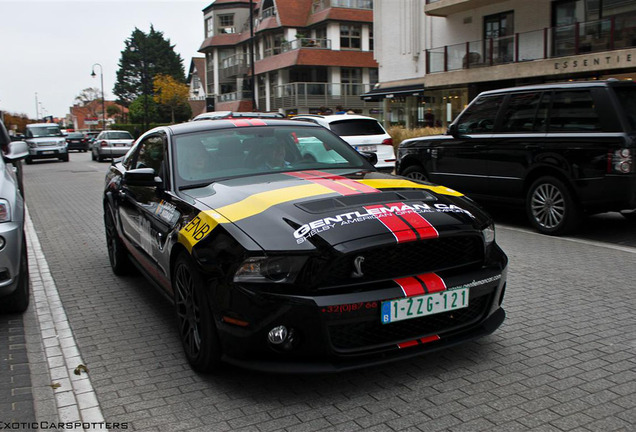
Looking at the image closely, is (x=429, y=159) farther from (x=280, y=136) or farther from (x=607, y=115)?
(x=280, y=136)

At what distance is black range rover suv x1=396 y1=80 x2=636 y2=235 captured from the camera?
7418 millimetres

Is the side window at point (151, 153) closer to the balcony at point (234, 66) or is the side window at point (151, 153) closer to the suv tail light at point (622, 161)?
the suv tail light at point (622, 161)

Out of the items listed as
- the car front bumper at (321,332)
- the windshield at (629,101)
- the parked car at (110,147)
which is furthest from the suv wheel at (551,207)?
the parked car at (110,147)

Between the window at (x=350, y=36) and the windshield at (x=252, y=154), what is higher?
the window at (x=350, y=36)

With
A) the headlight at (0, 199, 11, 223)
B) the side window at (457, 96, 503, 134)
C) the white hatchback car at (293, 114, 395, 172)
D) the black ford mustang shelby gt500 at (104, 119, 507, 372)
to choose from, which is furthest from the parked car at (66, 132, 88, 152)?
the black ford mustang shelby gt500 at (104, 119, 507, 372)

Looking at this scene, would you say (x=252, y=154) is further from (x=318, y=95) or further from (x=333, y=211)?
(x=318, y=95)

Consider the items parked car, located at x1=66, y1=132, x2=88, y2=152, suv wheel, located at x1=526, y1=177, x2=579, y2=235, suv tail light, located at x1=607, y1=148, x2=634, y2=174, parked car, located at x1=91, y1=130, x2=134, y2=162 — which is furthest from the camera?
parked car, located at x1=66, y1=132, x2=88, y2=152

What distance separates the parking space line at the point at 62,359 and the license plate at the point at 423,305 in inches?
64.4

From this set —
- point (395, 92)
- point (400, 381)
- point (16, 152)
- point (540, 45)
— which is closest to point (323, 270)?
point (400, 381)

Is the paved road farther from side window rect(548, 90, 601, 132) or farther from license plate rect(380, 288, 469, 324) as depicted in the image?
side window rect(548, 90, 601, 132)

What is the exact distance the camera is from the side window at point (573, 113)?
25.3 feet

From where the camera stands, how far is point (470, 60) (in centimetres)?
2584

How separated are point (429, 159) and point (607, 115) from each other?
10.4 feet

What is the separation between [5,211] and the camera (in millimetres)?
4965
